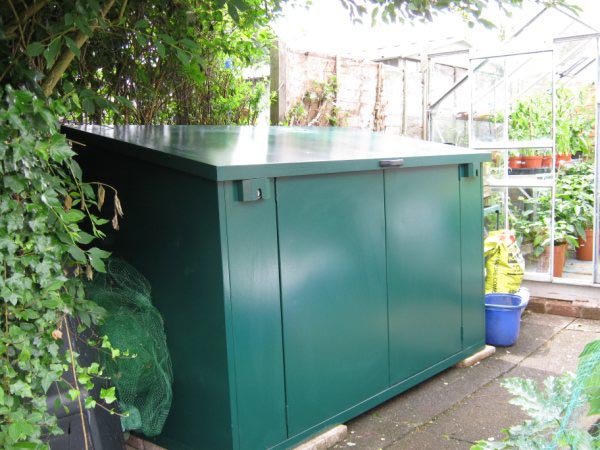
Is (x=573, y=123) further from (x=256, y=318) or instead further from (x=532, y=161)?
(x=256, y=318)

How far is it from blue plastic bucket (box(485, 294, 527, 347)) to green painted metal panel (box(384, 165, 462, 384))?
60 cm

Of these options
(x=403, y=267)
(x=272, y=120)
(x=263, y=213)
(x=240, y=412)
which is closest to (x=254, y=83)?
(x=272, y=120)

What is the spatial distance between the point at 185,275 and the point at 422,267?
165cm

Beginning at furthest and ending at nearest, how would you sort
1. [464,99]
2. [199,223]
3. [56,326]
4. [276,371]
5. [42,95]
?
[464,99], [276,371], [199,223], [42,95], [56,326]

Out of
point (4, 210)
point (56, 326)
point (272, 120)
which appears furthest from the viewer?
point (272, 120)

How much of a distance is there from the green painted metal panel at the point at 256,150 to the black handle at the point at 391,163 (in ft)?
0.10

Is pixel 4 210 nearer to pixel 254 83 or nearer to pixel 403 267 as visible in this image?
Answer: pixel 403 267

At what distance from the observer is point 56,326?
215cm

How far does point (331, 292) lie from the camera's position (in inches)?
126

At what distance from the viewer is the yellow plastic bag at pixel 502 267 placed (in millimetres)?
4965

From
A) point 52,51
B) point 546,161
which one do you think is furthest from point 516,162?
point 52,51

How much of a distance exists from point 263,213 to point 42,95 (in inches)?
40.6

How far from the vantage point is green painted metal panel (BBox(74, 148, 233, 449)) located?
2676mm

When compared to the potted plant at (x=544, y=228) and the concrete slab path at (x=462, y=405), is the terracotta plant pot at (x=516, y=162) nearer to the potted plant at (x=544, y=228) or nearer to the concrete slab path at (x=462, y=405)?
the potted plant at (x=544, y=228)
